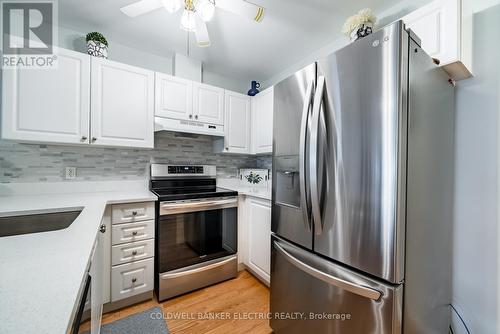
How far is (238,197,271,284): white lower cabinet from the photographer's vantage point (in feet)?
6.37

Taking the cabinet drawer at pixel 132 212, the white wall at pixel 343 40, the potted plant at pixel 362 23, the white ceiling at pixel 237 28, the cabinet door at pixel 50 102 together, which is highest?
the white ceiling at pixel 237 28

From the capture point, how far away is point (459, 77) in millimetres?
1272

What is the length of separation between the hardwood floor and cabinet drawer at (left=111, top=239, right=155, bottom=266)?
1.36ft

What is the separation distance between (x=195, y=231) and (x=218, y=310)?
0.68 m

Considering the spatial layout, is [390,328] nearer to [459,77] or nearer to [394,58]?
[394,58]

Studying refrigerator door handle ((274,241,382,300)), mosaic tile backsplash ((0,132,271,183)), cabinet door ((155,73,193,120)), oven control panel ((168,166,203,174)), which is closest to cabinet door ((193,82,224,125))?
cabinet door ((155,73,193,120))

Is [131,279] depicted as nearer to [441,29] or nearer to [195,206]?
[195,206]

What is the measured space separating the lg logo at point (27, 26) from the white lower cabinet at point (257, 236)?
2106mm

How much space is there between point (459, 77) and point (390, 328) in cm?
147

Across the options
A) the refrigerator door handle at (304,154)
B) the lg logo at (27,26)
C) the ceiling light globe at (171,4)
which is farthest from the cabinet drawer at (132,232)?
the ceiling light globe at (171,4)

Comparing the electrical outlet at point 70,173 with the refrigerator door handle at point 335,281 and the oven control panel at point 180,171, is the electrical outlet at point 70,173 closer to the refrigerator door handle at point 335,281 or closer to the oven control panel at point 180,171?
the oven control panel at point 180,171

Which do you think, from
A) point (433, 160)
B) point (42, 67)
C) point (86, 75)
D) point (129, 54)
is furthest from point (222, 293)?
point (129, 54)

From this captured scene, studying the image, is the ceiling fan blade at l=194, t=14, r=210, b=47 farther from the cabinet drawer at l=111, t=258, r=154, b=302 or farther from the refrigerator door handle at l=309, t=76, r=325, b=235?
the cabinet drawer at l=111, t=258, r=154, b=302

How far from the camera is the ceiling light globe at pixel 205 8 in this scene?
1.32m
